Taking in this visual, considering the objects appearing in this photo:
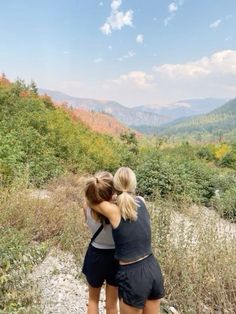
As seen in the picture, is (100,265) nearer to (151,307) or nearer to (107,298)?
(107,298)

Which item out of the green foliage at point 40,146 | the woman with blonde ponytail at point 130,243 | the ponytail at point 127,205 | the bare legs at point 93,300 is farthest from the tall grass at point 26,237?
the green foliage at point 40,146

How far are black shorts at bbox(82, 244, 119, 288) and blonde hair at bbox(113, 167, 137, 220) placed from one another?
1.49ft

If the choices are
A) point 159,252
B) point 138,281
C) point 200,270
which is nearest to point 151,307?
point 138,281

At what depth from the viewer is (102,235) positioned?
2.94 meters

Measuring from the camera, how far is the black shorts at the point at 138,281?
108 inches

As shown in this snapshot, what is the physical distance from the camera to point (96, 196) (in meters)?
2.76

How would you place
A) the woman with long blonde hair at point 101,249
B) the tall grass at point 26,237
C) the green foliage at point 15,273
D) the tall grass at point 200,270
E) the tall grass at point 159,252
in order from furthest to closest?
the tall grass at point 200,270 → the tall grass at point 159,252 → the tall grass at point 26,237 → the green foliage at point 15,273 → the woman with long blonde hair at point 101,249

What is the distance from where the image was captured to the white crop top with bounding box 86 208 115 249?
2918mm

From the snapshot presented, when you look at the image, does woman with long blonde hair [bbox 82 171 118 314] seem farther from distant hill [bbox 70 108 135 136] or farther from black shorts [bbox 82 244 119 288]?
distant hill [bbox 70 108 135 136]

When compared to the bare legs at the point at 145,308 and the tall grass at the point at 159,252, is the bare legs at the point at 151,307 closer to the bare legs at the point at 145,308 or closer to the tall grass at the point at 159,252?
the bare legs at the point at 145,308

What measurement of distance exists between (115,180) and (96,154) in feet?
41.3

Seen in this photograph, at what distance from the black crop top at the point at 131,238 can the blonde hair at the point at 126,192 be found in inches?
2.5

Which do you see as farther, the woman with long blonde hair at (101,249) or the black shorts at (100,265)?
the black shorts at (100,265)

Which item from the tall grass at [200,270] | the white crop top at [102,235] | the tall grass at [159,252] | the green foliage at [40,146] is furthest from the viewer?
the green foliage at [40,146]
